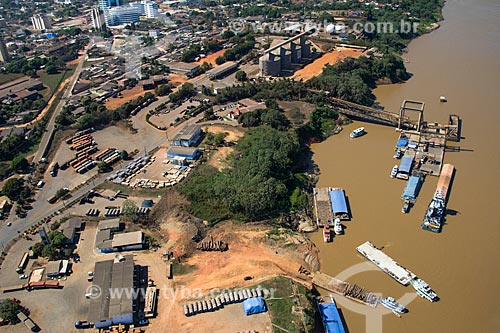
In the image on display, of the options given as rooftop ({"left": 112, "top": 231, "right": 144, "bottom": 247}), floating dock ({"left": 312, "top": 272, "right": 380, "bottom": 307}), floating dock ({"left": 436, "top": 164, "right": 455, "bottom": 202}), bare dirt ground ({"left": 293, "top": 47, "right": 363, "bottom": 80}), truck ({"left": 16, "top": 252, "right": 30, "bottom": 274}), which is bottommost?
floating dock ({"left": 312, "top": 272, "right": 380, "bottom": 307})

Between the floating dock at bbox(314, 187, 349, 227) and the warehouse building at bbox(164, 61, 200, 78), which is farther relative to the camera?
the warehouse building at bbox(164, 61, 200, 78)

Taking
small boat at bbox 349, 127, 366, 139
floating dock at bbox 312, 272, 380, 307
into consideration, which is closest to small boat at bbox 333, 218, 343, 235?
floating dock at bbox 312, 272, 380, 307

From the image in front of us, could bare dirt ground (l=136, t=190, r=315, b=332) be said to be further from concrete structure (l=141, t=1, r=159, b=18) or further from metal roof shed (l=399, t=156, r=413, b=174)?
concrete structure (l=141, t=1, r=159, b=18)

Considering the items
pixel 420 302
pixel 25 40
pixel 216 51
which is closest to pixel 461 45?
pixel 216 51

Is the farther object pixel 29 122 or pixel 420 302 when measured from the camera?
pixel 29 122

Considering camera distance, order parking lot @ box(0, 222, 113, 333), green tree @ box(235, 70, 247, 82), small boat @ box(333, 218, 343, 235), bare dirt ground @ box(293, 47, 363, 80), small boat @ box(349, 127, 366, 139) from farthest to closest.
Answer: bare dirt ground @ box(293, 47, 363, 80), green tree @ box(235, 70, 247, 82), small boat @ box(349, 127, 366, 139), small boat @ box(333, 218, 343, 235), parking lot @ box(0, 222, 113, 333)

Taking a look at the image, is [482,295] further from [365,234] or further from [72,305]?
[72,305]

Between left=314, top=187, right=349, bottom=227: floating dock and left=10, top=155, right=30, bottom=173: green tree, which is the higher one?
left=10, top=155, right=30, bottom=173: green tree
